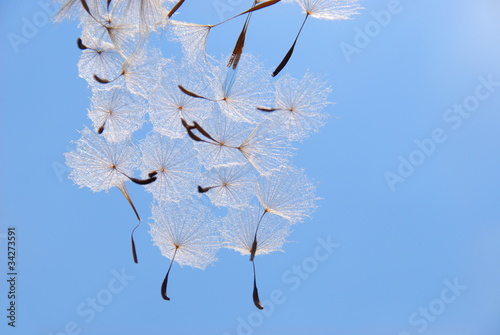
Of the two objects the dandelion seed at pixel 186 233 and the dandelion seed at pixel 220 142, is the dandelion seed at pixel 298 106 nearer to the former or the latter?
the dandelion seed at pixel 220 142

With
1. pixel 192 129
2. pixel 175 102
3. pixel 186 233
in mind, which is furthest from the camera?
pixel 186 233

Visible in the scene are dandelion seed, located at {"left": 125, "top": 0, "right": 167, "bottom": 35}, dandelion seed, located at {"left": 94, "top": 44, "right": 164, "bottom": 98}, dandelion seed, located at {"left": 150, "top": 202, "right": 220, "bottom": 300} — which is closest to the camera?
dandelion seed, located at {"left": 125, "top": 0, "right": 167, "bottom": 35}

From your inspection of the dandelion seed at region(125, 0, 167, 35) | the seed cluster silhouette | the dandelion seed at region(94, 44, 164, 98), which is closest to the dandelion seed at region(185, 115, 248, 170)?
the seed cluster silhouette

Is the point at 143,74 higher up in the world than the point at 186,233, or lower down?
higher up

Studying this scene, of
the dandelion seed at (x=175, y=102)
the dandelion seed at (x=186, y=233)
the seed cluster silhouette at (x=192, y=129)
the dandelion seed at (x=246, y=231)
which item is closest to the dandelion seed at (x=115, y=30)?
the seed cluster silhouette at (x=192, y=129)

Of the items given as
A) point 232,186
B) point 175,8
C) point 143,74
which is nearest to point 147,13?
point 175,8

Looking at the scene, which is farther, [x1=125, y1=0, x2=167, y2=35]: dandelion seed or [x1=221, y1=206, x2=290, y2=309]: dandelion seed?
[x1=221, y1=206, x2=290, y2=309]: dandelion seed

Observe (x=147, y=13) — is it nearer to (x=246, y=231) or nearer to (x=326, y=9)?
(x=326, y=9)

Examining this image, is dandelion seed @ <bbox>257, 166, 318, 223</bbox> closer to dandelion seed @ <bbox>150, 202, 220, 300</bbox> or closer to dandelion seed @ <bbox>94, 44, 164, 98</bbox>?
dandelion seed @ <bbox>150, 202, 220, 300</bbox>
